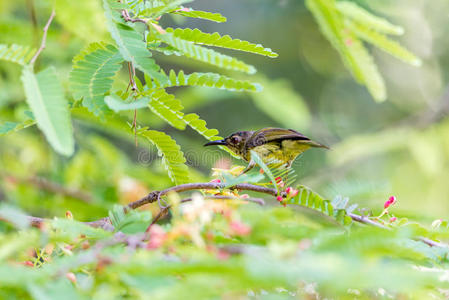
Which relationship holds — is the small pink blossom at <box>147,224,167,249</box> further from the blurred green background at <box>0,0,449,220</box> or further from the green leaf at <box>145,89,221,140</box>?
the blurred green background at <box>0,0,449,220</box>

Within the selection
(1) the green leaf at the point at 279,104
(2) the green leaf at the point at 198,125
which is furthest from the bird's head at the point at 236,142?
(2) the green leaf at the point at 198,125

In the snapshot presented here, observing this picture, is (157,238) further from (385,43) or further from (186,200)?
(385,43)

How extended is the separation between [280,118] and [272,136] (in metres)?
1.13

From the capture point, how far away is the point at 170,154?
2107 millimetres

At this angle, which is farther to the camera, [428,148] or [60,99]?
[428,148]

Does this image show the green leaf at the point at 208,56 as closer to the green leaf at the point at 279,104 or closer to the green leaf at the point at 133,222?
the green leaf at the point at 133,222

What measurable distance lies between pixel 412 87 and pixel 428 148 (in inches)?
215

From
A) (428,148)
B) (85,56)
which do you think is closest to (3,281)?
(85,56)

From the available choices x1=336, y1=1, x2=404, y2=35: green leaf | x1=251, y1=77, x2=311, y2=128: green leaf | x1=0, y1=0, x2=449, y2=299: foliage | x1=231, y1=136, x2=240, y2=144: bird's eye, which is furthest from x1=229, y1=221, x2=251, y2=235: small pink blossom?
x1=251, y1=77, x2=311, y2=128: green leaf

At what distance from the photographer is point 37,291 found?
107 cm

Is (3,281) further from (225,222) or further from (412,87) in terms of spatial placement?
(412,87)

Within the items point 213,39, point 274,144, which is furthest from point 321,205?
point 274,144

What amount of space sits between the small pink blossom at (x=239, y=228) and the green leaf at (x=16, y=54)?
100cm

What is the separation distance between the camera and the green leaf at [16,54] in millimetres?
1760
